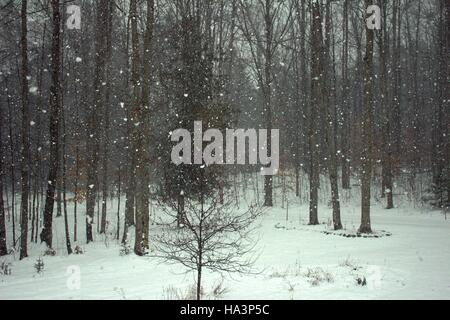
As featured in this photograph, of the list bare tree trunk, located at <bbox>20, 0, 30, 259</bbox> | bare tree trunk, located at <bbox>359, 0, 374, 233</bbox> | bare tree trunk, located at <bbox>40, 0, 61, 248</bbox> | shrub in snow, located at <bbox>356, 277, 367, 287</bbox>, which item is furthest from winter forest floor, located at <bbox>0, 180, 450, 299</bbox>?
bare tree trunk, located at <bbox>40, 0, 61, 248</bbox>

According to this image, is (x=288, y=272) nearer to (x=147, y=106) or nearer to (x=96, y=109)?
(x=147, y=106)

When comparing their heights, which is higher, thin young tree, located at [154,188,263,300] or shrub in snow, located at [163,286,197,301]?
thin young tree, located at [154,188,263,300]

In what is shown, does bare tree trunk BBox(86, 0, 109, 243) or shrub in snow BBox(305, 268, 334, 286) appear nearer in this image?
shrub in snow BBox(305, 268, 334, 286)

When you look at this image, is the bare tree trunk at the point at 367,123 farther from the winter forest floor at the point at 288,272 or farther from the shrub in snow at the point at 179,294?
the shrub in snow at the point at 179,294

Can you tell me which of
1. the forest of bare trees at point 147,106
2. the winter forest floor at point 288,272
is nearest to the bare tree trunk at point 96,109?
the forest of bare trees at point 147,106

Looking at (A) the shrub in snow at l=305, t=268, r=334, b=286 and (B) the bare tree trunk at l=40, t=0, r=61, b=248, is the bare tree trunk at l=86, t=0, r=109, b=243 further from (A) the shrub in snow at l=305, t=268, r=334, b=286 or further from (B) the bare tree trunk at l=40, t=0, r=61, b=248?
(A) the shrub in snow at l=305, t=268, r=334, b=286

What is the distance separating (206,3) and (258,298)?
63.7 ft

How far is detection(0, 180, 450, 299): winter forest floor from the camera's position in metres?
7.51

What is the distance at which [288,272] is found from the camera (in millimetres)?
9086

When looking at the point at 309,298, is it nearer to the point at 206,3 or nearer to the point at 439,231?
the point at 439,231

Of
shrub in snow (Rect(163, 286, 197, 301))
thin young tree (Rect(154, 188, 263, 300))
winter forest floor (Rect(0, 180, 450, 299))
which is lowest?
winter forest floor (Rect(0, 180, 450, 299))

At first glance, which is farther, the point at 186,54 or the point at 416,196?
the point at 416,196
